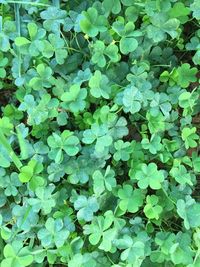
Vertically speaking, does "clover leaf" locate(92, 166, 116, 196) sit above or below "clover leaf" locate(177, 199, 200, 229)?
above

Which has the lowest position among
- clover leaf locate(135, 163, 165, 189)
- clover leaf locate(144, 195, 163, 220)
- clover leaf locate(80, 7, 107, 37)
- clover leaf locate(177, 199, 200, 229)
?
clover leaf locate(177, 199, 200, 229)

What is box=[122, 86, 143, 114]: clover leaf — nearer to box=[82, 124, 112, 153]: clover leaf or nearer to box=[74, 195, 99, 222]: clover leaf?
box=[82, 124, 112, 153]: clover leaf

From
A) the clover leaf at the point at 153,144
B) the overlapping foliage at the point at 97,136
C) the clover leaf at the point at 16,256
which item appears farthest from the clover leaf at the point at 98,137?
the clover leaf at the point at 16,256

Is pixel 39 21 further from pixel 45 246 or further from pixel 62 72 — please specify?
pixel 45 246

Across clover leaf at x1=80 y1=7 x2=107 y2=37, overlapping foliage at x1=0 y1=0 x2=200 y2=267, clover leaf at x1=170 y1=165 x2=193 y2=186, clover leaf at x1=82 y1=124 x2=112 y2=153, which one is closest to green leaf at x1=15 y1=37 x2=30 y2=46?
overlapping foliage at x1=0 y1=0 x2=200 y2=267

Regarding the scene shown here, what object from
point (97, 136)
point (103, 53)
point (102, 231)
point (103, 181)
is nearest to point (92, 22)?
point (103, 53)

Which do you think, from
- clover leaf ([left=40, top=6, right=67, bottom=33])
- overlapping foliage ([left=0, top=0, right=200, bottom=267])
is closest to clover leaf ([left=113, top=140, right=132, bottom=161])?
overlapping foliage ([left=0, top=0, right=200, bottom=267])

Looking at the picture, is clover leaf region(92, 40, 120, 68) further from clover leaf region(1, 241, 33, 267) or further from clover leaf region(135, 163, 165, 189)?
clover leaf region(1, 241, 33, 267)

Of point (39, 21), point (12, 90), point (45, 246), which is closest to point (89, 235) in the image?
point (45, 246)
